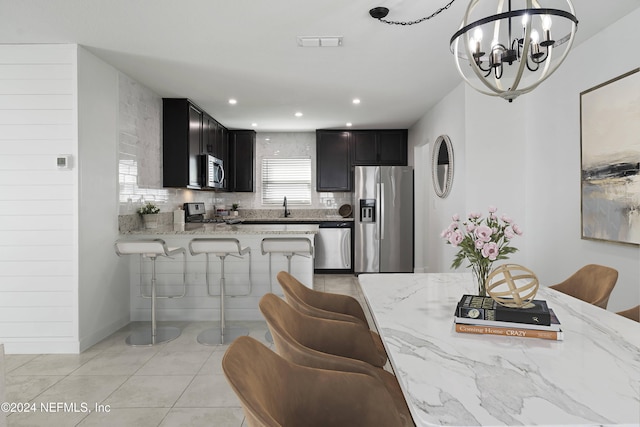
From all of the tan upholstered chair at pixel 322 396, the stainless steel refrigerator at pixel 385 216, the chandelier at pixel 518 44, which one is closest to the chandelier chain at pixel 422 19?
the chandelier at pixel 518 44

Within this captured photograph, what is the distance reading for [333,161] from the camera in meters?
6.75

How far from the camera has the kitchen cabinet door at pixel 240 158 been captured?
675cm

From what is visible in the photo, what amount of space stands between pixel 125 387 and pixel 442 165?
3938 mm

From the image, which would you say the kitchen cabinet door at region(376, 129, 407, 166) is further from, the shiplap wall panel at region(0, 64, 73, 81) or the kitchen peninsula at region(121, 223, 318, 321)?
the shiplap wall panel at region(0, 64, 73, 81)

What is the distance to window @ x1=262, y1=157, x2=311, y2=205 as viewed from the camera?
A: 711 centimetres

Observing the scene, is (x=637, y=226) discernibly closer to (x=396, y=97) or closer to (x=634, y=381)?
(x=634, y=381)

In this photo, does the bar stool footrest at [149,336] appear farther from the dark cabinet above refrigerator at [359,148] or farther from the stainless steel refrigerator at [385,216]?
the dark cabinet above refrigerator at [359,148]

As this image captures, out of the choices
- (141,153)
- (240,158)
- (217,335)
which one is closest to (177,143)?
(141,153)

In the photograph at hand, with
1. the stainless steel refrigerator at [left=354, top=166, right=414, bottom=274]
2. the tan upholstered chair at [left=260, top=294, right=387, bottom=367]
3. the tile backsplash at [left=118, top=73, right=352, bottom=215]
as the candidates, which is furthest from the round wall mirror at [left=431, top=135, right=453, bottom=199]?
the tan upholstered chair at [left=260, top=294, right=387, bottom=367]

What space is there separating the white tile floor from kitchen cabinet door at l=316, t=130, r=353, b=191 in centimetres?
390

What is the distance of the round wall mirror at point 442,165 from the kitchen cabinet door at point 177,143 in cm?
303

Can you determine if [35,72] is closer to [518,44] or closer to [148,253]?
[148,253]

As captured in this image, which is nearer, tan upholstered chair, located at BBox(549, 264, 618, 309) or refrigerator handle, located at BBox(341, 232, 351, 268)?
tan upholstered chair, located at BBox(549, 264, 618, 309)

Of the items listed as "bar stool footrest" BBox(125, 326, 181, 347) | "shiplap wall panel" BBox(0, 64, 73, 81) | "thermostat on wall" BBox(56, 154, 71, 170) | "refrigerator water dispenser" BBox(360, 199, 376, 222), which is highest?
"shiplap wall panel" BBox(0, 64, 73, 81)
